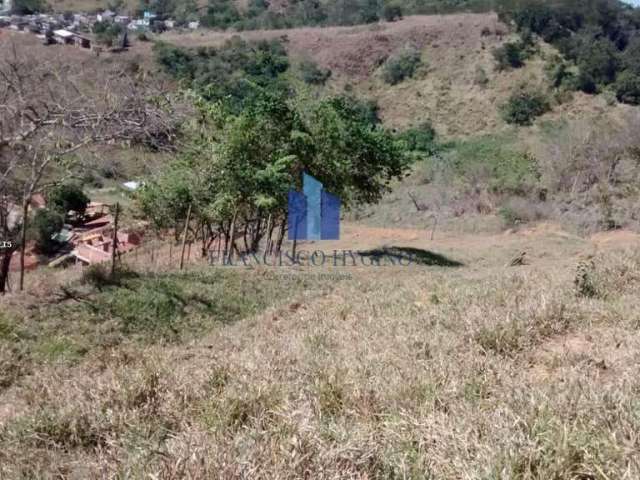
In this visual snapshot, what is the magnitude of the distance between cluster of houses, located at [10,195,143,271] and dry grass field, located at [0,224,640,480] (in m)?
9.79

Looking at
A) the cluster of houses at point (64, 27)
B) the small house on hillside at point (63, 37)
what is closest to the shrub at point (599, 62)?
the cluster of houses at point (64, 27)

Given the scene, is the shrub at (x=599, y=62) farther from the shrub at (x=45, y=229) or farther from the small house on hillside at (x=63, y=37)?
the small house on hillside at (x=63, y=37)

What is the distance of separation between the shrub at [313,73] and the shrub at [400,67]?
467cm

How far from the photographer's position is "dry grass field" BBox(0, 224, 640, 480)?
199 cm

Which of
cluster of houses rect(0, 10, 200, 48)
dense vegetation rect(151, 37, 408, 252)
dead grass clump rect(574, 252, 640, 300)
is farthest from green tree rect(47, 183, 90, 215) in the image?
cluster of houses rect(0, 10, 200, 48)

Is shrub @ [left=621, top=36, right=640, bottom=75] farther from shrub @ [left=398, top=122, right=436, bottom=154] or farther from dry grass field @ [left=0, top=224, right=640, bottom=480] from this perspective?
dry grass field @ [left=0, top=224, right=640, bottom=480]

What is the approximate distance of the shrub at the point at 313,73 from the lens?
145 feet

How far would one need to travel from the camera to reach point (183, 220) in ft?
47.6

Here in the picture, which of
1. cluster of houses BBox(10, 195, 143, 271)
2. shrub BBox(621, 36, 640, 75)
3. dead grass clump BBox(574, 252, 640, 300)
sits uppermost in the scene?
shrub BBox(621, 36, 640, 75)

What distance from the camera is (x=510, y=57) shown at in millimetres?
41531

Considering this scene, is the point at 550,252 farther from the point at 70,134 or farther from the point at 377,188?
the point at 70,134

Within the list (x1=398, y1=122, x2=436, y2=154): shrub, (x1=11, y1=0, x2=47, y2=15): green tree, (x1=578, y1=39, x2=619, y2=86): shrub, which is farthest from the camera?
(x1=11, y1=0, x2=47, y2=15): green tree

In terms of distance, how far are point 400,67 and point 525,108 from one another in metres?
11.4

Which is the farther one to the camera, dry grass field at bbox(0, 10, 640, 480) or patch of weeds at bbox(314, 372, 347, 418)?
patch of weeds at bbox(314, 372, 347, 418)
